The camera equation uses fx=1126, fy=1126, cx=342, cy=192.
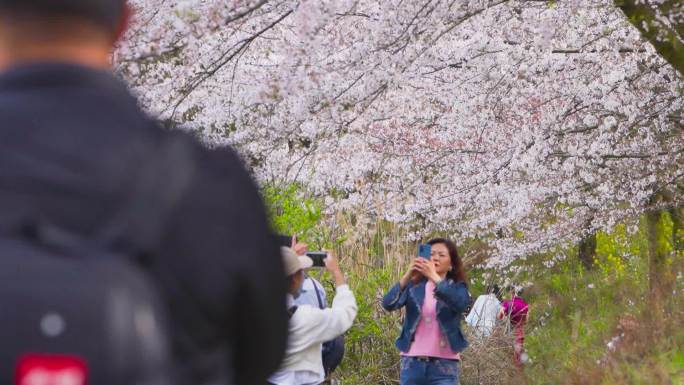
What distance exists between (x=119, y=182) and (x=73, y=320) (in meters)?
0.19

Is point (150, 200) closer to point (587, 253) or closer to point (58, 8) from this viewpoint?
point (58, 8)

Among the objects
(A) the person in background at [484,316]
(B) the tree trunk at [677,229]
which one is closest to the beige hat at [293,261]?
(A) the person in background at [484,316]

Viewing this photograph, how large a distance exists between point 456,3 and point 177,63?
1756mm

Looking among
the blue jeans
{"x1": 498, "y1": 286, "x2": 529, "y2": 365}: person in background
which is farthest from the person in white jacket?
{"x1": 498, "y1": 286, "x2": 529, "y2": 365}: person in background

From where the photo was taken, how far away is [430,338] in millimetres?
6848

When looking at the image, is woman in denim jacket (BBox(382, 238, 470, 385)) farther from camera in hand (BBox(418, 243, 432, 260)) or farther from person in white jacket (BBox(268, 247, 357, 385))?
person in white jacket (BBox(268, 247, 357, 385))

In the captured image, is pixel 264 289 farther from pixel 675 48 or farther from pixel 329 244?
pixel 329 244

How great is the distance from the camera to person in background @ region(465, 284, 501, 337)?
35.0ft

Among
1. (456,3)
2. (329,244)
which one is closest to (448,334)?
(456,3)

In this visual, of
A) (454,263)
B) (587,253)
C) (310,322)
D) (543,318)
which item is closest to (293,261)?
(310,322)

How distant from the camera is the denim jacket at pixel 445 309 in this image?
22.3ft

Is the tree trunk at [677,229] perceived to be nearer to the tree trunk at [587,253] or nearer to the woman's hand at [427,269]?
the tree trunk at [587,253]

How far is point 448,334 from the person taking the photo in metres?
6.82

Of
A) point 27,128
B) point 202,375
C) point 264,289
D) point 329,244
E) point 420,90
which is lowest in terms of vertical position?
point 202,375
